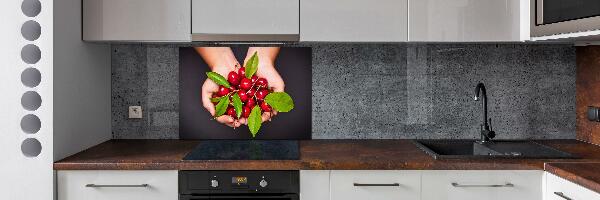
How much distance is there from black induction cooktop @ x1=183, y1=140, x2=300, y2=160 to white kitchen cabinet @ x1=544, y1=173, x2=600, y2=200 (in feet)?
3.09

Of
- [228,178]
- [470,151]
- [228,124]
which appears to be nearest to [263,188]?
[228,178]

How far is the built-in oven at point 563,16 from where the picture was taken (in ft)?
6.55

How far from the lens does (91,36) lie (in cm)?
244

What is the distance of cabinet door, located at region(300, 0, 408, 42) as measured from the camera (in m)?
2.45

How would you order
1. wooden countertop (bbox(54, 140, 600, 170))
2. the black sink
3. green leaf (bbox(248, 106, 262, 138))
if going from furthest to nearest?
green leaf (bbox(248, 106, 262, 138))
the black sink
wooden countertop (bbox(54, 140, 600, 170))

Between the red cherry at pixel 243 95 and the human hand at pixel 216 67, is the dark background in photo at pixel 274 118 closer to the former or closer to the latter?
the human hand at pixel 216 67

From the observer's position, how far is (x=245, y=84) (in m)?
2.81

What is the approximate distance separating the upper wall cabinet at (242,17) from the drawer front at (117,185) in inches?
24.9

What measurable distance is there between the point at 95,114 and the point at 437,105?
1623mm

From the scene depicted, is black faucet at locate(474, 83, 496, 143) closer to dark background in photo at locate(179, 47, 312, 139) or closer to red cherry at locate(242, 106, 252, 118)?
dark background in photo at locate(179, 47, 312, 139)
